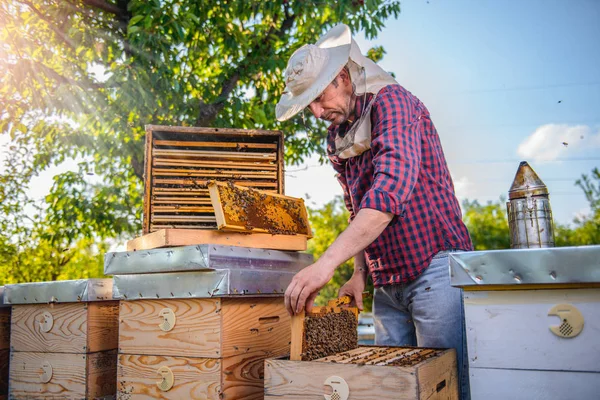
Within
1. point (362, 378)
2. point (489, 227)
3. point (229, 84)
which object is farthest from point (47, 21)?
point (489, 227)

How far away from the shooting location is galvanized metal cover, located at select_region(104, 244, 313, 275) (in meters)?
2.02

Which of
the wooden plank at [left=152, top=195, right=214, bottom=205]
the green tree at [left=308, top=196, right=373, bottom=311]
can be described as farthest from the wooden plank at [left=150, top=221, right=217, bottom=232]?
the green tree at [left=308, top=196, right=373, bottom=311]

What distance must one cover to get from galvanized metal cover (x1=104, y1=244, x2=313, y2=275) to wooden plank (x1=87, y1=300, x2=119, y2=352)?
39 centimetres

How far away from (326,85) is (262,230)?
0.73 meters

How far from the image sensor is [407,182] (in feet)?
6.01

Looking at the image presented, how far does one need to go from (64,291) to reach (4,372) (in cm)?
89

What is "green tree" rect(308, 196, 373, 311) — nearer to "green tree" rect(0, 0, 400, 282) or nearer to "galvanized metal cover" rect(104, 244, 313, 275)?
"green tree" rect(0, 0, 400, 282)

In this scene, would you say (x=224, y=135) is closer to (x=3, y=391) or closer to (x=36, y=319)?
(x=36, y=319)

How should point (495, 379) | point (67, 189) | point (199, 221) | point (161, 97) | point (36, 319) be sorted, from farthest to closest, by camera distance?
point (67, 189), point (161, 97), point (199, 221), point (36, 319), point (495, 379)

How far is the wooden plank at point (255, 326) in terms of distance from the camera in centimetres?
204

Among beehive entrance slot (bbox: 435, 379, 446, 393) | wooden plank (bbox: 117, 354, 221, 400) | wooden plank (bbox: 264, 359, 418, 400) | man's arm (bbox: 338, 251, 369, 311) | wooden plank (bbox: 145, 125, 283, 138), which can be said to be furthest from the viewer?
wooden plank (bbox: 145, 125, 283, 138)

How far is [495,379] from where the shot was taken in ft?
4.71

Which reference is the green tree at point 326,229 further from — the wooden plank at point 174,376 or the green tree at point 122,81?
the wooden plank at point 174,376

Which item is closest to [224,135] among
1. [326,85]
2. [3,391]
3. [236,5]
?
[326,85]
